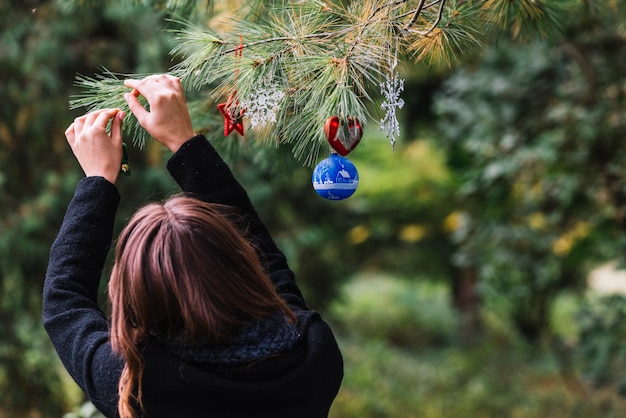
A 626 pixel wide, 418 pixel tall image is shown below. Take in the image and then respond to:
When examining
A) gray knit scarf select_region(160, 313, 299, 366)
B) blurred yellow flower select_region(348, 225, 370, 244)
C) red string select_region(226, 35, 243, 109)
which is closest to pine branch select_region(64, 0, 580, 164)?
red string select_region(226, 35, 243, 109)

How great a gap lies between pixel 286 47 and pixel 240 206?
0.36 metres

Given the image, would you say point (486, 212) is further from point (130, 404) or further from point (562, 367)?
point (130, 404)

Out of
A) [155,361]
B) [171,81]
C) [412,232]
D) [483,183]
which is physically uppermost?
[171,81]

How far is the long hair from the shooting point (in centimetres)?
105

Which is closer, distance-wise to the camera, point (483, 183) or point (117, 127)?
point (117, 127)

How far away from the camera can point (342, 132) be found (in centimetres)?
146

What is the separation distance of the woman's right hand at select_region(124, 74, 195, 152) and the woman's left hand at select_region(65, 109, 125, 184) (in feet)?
0.22

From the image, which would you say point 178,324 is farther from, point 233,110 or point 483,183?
point 483,183

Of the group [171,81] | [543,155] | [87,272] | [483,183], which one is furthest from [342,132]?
[483,183]

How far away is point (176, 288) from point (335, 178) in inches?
19.9

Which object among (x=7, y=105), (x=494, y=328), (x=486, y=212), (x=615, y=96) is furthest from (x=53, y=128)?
(x=494, y=328)

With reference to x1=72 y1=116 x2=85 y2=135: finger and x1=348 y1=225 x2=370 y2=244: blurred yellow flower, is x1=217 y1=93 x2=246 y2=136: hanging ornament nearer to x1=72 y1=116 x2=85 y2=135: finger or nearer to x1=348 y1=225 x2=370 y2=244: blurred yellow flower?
x1=72 y1=116 x2=85 y2=135: finger

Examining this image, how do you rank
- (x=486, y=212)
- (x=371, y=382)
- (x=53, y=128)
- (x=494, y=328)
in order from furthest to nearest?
(x=494, y=328), (x=371, y=382), (x=486, y=212), (x=53, y=128)

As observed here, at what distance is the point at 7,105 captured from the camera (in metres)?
4.14
